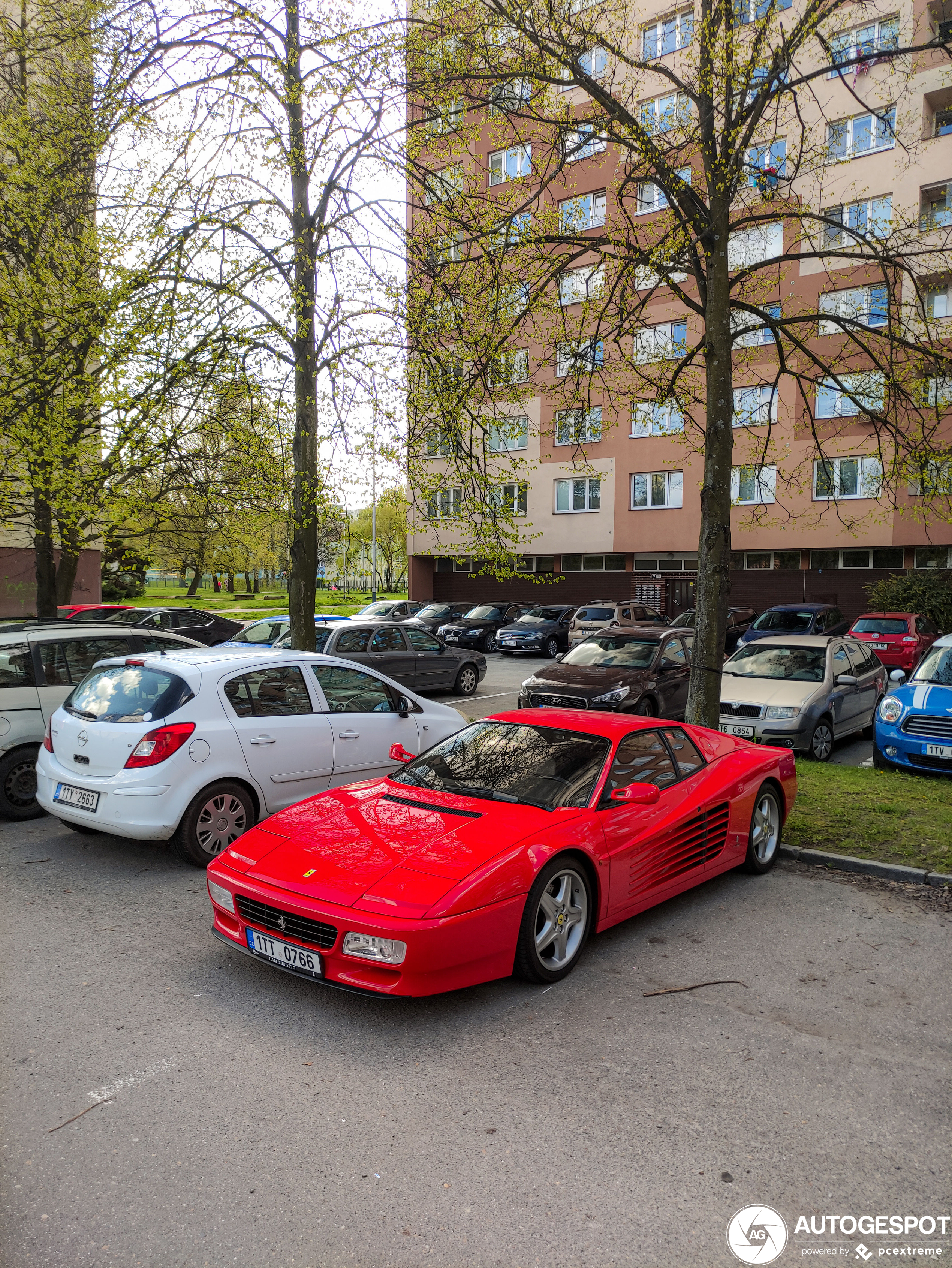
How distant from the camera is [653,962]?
183 inches

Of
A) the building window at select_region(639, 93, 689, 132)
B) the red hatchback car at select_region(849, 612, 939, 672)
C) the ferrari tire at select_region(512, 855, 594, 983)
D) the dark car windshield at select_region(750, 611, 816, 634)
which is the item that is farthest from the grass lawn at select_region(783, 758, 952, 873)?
the dark car windshield at select_region(750, 611, 816, 634)

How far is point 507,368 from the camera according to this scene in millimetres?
9773

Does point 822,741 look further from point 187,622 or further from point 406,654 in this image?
point 187,622

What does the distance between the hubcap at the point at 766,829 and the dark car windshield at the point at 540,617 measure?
65.6 ft

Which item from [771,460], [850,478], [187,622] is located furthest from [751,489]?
[187,622]

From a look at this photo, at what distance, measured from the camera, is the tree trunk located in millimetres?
8203

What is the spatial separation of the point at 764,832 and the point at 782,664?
562 centimetres

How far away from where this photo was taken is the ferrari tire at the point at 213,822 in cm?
607

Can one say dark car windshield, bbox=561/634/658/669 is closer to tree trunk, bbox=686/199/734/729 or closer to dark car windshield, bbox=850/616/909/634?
tree trunk, bbox=686/199/734/729

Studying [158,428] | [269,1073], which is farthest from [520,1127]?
[158,428]

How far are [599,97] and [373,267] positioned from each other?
3.73m

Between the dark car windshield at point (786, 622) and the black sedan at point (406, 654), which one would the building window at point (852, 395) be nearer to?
the dark car windshield at point (786, 622)

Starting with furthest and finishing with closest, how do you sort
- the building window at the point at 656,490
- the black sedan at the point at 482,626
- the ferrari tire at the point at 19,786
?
the building window at the point at 656,490
the black sedan at the point at 482,626
the ferrari tire at the point at 19,786

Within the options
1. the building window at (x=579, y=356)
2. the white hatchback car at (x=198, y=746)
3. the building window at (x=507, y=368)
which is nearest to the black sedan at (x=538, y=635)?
the building window at (x=507, y=368)
